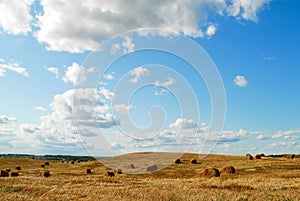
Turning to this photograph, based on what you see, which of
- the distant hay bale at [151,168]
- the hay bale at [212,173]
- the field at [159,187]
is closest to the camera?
the field at [159,187]

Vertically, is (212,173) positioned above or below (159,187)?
above

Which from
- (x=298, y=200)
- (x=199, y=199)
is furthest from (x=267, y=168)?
(x=199, y=199)

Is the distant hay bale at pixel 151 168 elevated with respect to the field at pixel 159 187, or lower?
elevated

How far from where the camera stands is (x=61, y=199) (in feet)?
44.7

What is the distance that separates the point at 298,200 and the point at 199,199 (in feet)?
15.5

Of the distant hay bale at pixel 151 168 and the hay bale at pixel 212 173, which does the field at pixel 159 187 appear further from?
the distant hay bale at pixel 151 168

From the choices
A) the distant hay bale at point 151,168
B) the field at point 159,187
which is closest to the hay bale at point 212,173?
the field at point 159,187

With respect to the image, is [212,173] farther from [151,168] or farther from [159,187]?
[159,187]

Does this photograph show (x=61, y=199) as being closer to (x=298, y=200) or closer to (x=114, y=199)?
(x=114, y=199)

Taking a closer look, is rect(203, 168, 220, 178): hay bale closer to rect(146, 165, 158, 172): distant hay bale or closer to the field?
the field

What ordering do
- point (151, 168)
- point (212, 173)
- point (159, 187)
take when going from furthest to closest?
1. point (151, 168)
2. point (212, 173)
3. point (159, 187)

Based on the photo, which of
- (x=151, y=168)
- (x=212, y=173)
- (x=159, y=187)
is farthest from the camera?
(x=151, y=168)

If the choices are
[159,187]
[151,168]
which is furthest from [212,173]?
[159,187]

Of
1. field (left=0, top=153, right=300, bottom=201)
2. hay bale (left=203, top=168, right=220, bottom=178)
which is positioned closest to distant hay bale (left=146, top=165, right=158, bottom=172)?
field (left=0, top=153, right=300, bottom=201)
